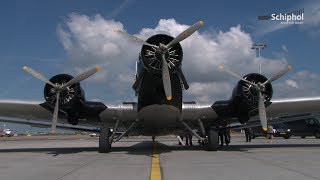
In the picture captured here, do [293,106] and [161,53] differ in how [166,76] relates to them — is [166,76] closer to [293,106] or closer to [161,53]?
[161,53]

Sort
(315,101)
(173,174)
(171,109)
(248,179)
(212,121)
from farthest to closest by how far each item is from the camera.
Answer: (212,121)
(315,101)
(171,109)
(173,174)
(248,179)

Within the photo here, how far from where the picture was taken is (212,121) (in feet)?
70.5

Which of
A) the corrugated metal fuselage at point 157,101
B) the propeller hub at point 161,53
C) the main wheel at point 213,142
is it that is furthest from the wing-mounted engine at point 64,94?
the main wheel at point 213,142

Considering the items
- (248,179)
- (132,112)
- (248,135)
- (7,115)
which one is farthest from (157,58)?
(248,135)

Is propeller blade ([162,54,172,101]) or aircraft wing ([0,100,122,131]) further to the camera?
aircraft wing ([0,100,122,131])

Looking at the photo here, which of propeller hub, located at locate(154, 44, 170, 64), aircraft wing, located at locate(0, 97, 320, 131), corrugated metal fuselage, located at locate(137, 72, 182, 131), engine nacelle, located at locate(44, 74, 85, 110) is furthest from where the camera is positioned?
aircraft wing, located at locate(0, 97, 320, 131)

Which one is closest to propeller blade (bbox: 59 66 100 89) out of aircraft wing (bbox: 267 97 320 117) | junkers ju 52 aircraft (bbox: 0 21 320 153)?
junkers ju 52 aircraft (bbox: 0 21 320 153)

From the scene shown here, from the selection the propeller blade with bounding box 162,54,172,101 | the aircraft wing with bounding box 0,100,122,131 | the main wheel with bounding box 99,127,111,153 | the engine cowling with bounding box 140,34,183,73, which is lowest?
the main wheel with bounding box 99,127,111,153

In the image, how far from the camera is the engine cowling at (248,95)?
1772 cm

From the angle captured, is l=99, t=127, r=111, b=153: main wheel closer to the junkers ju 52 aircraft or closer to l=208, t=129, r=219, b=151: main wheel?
the junkers ju 52 aircraft

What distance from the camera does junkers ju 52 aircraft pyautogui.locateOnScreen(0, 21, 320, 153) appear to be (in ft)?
49.5

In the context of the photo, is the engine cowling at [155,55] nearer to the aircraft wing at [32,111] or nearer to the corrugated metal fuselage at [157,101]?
the corrugated metal fuselage at [157,101]

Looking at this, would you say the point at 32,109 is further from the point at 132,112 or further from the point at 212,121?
the point at 212,121

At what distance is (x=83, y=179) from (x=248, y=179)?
3.82 metres
